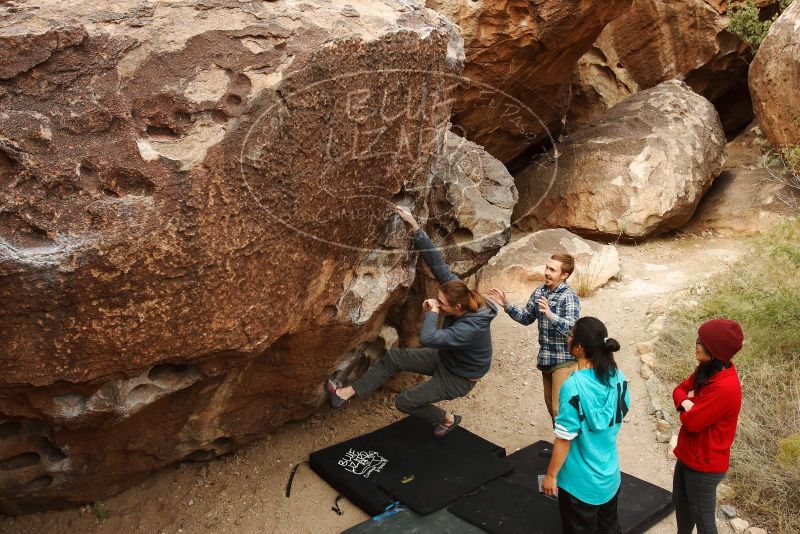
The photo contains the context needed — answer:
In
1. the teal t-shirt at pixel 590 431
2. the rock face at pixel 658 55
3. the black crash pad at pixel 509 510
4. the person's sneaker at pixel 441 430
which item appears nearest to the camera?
the teal t-shirt at pixel 590 431

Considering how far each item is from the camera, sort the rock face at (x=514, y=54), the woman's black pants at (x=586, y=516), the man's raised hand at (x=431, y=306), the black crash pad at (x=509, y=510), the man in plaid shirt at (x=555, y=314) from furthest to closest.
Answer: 1. the rock face at (x=514, y=54)
2. the man in plaid shirt at (x=555, y=314)
3. the man's raised hand at (x=431, y=306)
4. the black crash pad at (x=509, y=510)
5. the woman's black pants at (x=586, y=516)

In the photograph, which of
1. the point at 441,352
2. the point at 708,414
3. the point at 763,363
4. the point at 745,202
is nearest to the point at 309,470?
the point at 441,352

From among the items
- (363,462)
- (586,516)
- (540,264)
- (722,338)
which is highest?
(722,338)

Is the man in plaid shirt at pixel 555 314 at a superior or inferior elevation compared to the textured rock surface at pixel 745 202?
superior

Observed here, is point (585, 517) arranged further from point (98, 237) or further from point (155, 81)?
point (155, 81)

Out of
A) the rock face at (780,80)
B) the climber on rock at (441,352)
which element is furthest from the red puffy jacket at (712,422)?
the rock face at (780,80)

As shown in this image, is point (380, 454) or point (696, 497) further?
point (380, 454)

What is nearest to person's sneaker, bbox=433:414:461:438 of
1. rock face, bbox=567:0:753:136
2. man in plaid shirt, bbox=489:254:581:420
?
man in plaid shirt, bbox=489:254:581:420

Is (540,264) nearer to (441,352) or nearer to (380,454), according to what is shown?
(441,352)

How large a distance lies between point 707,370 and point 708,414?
169mm

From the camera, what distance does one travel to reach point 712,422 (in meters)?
2.90

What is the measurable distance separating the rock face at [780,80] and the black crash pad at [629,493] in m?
4.74

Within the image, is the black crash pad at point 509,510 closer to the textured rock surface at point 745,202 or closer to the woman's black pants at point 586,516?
the woman's black pants at point 586,516

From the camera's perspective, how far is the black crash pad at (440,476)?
3688 millimetres
